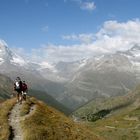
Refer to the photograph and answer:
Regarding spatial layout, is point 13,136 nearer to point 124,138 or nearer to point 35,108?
point 35,108

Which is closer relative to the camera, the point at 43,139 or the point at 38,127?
the point at 43,139

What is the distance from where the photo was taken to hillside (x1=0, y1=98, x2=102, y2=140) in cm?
4222

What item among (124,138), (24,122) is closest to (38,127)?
(24,122)

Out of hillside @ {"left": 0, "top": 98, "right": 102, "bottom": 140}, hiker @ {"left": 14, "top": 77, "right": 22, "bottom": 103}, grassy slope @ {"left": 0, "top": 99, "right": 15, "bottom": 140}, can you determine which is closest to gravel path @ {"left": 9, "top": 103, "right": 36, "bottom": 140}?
hillside @ {"left": 0, "top": 98, "right": 102, "bottom": 140}

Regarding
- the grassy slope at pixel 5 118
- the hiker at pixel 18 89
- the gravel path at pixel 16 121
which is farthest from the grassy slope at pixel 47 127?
the hiker at pixel 18 89

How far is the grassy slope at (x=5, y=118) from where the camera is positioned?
4109cm

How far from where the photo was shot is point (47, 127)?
150 feet

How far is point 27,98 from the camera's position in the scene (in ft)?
192

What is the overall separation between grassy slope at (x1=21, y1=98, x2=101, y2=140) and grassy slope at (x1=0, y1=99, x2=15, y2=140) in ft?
6.51

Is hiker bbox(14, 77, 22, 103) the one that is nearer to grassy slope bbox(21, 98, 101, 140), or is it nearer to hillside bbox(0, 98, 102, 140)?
hillside bbox(0, 98, 102, 140)

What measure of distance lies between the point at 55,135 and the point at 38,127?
226 cm

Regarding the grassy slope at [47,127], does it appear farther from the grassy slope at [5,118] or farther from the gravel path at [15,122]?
the grassy slope at [5,118]

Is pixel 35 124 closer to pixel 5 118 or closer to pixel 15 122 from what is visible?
pixel 15 122

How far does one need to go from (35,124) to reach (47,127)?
160cm
